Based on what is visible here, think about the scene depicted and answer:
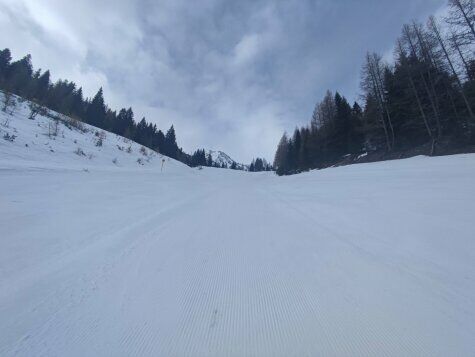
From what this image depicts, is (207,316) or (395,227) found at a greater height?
(395,227)

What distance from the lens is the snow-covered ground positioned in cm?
131

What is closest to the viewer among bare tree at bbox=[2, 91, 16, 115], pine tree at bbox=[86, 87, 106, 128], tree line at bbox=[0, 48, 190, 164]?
bare tree at bbox=[2, 91, 16, 115]

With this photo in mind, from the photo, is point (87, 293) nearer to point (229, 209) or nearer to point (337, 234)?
point (337, 234)

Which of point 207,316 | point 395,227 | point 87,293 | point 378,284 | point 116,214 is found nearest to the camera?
point 207,316

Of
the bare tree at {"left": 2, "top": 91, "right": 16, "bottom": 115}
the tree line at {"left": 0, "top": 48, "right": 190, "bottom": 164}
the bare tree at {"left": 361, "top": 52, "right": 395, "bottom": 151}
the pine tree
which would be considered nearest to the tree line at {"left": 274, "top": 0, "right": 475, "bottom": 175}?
the bare tree at {"left": 361, "top": 52, "right": 395, "bottom": 151}

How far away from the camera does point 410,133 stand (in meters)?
19.5

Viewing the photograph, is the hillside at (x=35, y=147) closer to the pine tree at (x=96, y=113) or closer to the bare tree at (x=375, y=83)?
the bare tree at (x=375, y=83)

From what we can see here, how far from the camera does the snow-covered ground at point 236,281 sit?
1308 mm

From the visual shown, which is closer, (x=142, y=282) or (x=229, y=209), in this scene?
(x=142, y=282)

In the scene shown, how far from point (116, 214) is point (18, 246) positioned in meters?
1.47

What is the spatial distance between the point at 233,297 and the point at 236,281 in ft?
0.70

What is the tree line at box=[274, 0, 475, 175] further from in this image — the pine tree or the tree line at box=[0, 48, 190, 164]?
the pine tree

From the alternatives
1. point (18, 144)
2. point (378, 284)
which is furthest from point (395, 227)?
point (18, 144)

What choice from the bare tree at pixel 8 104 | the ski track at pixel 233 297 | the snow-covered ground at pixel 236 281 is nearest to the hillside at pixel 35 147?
the bare tree at pixel 8 104
